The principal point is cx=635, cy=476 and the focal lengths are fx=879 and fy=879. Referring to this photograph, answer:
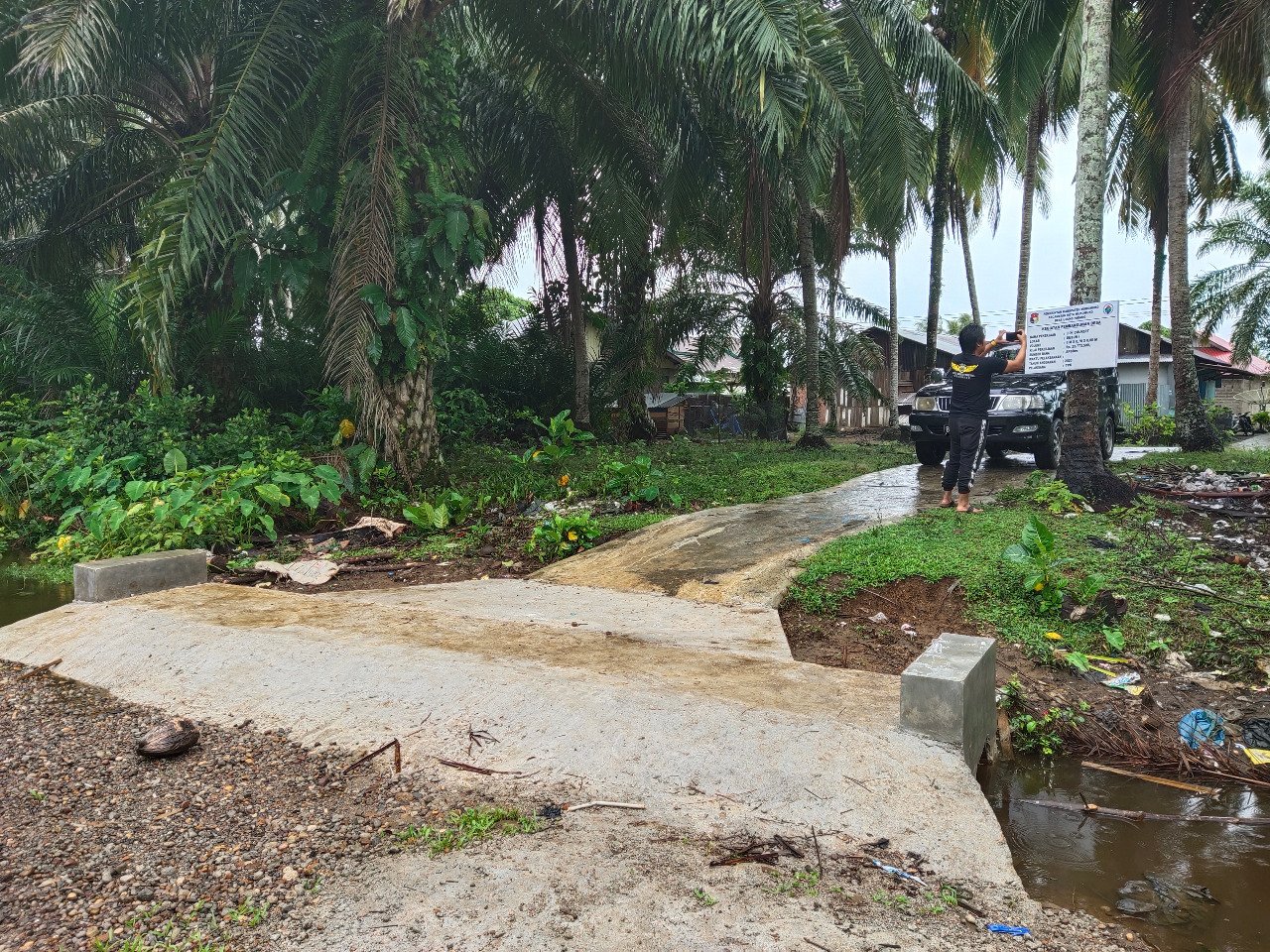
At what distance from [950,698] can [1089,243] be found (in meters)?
5.77

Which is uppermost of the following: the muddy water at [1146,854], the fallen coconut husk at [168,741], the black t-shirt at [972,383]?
the black t-shirt at [972,383]

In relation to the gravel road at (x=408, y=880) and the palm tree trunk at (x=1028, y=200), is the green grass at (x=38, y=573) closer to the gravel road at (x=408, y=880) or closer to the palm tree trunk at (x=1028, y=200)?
the gravel road at (x=408, y=880)

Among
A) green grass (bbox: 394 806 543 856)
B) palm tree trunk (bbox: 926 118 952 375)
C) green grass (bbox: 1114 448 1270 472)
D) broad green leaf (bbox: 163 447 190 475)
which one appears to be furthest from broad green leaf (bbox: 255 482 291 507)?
palm tree trunk (bbox: 926 118 952 375)

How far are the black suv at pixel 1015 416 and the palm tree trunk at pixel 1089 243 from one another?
205 cm

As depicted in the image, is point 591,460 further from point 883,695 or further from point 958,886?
point 958,886

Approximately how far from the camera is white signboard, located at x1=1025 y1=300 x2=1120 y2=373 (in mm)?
7348

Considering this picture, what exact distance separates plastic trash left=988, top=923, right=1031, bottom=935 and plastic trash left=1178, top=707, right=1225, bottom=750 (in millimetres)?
2229

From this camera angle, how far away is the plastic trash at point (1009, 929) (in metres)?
2.53

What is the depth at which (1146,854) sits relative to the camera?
3.32m

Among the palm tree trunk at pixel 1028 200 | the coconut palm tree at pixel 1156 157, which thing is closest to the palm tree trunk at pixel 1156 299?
the coconut palm tree at pixel 1156 157

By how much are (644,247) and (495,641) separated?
10491mm

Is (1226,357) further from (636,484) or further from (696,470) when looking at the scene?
(636,484)

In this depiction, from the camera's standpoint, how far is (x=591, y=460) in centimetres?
1195

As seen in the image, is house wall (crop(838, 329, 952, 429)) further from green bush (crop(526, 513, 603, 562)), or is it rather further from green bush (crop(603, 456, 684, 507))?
green bush (crop(526, 513, 603, 562))
